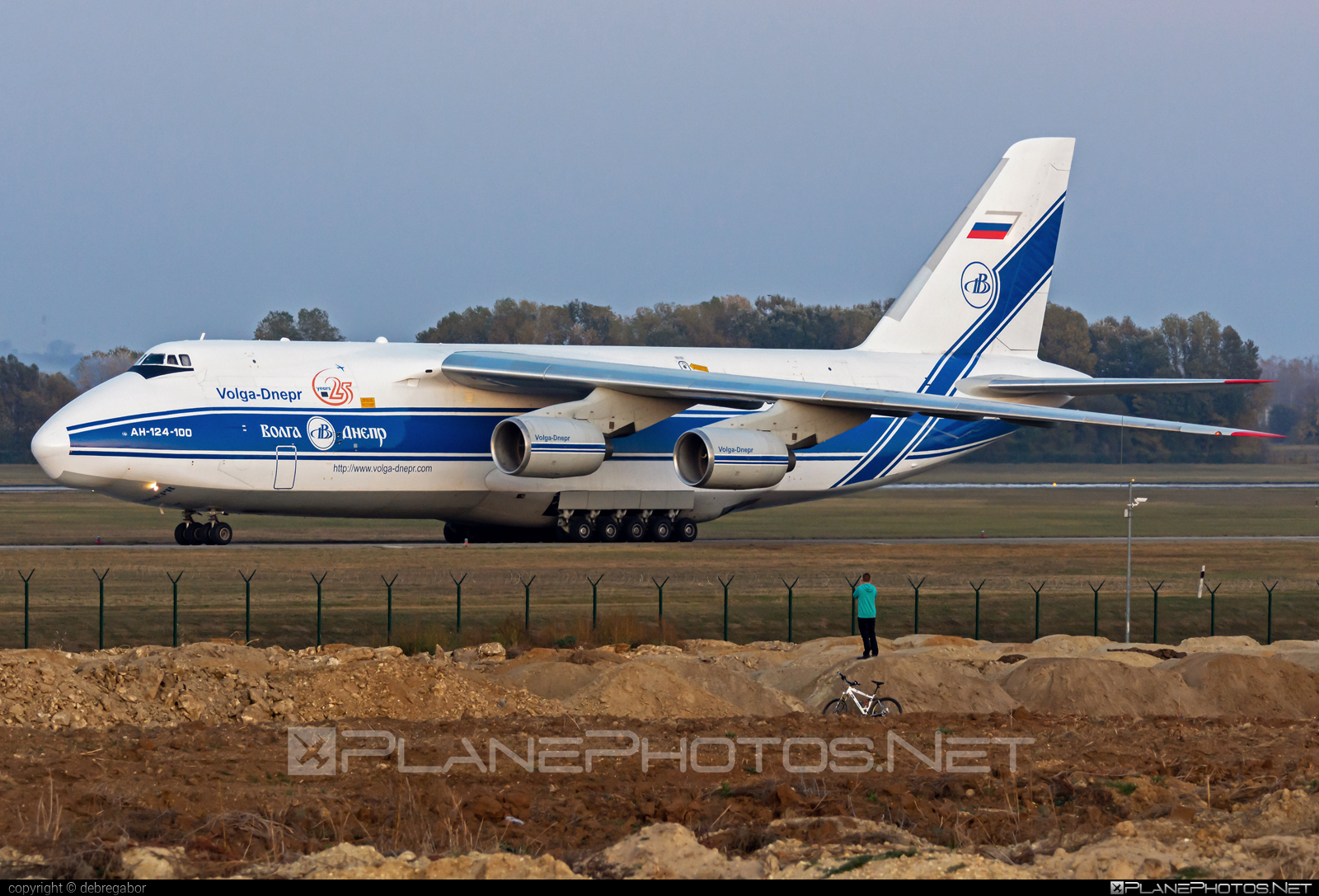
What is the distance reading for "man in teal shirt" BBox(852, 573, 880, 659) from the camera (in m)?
A: 22.6

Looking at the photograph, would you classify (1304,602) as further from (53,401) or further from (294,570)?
(53,401)

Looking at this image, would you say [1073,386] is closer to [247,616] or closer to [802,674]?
[802,674]

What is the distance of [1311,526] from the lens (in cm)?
5109

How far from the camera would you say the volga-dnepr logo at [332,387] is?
33.3 metres

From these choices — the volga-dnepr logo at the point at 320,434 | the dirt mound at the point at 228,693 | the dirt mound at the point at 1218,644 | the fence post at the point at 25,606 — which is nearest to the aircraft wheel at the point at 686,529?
the volga-dnepr logo at the point at 320,434

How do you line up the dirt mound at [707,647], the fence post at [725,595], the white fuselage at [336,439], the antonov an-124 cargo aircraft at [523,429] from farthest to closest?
1. the antonov an-124 cargo aircraft at [523,429]
2. the white fuselage at [336,439]
3. the fence post at [725,595]
4. the dirt mound at [707,647]

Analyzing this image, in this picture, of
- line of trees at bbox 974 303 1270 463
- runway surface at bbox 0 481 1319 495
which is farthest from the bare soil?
line of trees at bbox 974 303 1270 463

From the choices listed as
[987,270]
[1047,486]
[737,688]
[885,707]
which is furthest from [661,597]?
[1047,486]

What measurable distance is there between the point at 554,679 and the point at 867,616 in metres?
5.18

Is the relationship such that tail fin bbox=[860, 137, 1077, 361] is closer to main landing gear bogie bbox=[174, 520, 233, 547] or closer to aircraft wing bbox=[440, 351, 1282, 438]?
aircraft wing bbox=[440, 351, 1282, 438]

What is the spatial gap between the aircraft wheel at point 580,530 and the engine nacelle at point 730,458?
→ 9.00ft

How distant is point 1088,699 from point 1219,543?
84.6 feet

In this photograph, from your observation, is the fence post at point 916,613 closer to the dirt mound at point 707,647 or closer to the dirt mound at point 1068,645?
the dirt mound at point 1068,645

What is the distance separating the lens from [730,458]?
34.5m
